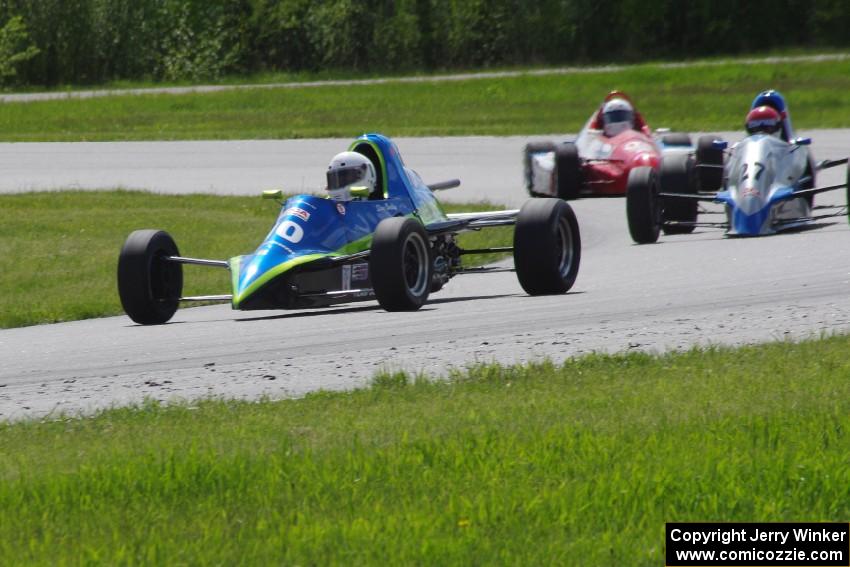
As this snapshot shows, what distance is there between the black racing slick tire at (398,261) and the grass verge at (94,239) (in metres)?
3.20

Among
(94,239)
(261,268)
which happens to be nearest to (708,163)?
(94,239)

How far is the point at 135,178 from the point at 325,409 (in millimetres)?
22081

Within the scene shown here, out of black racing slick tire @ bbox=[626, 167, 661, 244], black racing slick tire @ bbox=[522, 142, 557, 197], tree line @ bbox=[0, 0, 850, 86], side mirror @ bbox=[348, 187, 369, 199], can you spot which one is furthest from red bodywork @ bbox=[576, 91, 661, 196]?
tree line @ bbox=[0, 0, 850, 86]

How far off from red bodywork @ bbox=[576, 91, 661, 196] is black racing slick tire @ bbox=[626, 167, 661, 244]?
5562 mm

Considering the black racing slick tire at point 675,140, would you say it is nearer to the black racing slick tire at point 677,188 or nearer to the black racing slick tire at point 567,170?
the black racing slick tire at point 567,170

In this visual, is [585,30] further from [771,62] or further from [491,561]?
[491,561]

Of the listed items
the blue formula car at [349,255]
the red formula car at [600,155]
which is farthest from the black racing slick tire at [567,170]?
the blue formula car at [349,255]

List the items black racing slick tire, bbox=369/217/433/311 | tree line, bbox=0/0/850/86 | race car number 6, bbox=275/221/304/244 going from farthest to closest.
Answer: tree line, bbox=0/0/850/86, race car number 6, bbox=275/221/304/244, black racing slick tire, bbox=369/217/433/311

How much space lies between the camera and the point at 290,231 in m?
12.1

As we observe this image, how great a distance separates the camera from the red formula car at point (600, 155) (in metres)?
22.7

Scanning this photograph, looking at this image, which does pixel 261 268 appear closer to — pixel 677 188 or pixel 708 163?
pixel 677 188

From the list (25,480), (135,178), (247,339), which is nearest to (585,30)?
(135,178)

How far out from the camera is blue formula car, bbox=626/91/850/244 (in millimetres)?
16406

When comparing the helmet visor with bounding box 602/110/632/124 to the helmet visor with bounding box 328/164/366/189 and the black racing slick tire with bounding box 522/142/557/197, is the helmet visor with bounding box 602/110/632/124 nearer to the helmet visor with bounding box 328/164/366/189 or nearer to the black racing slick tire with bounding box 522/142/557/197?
the black racing slick tire with bounding box 522/142/557/197
